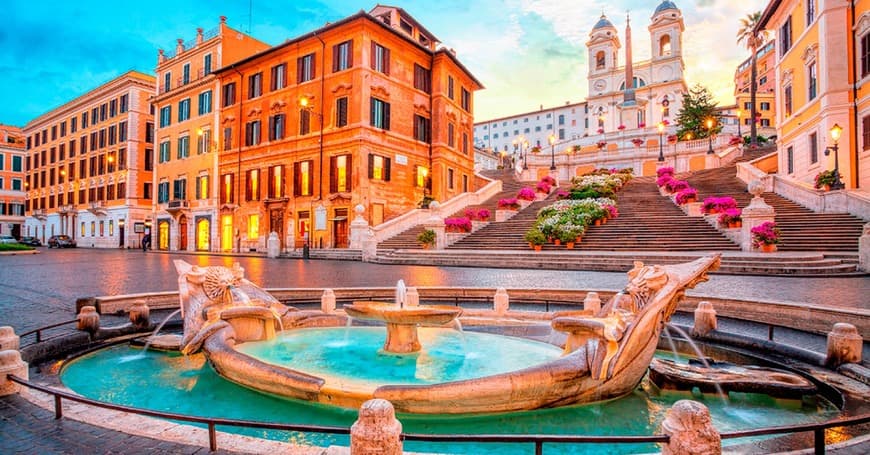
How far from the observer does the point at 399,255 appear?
21.9 m

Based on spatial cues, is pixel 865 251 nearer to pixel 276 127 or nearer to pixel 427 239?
pixel 427 239

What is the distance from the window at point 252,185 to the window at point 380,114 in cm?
1059

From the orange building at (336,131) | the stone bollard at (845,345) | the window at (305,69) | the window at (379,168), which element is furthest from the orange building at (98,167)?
the stone bollard at (845,345)

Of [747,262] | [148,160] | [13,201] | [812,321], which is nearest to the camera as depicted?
[812,321]

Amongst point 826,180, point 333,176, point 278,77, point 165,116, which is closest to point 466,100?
point 333,176

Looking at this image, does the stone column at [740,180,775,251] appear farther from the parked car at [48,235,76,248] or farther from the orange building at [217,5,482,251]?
the parked car at [48,235,76,248]

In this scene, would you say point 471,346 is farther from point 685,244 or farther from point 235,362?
point 685,244

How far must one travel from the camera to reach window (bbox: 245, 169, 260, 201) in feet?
113

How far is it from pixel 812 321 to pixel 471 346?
4.82 meters

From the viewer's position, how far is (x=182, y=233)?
4019cm

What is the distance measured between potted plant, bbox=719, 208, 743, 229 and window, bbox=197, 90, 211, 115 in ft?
123

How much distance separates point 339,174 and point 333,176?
0.46 meters

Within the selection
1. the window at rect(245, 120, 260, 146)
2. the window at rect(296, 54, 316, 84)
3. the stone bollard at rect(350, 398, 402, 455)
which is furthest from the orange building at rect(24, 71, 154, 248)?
the stone bollard at rect(350, 398, 402, 455)

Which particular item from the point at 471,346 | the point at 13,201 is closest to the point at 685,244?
the point at 471,346
